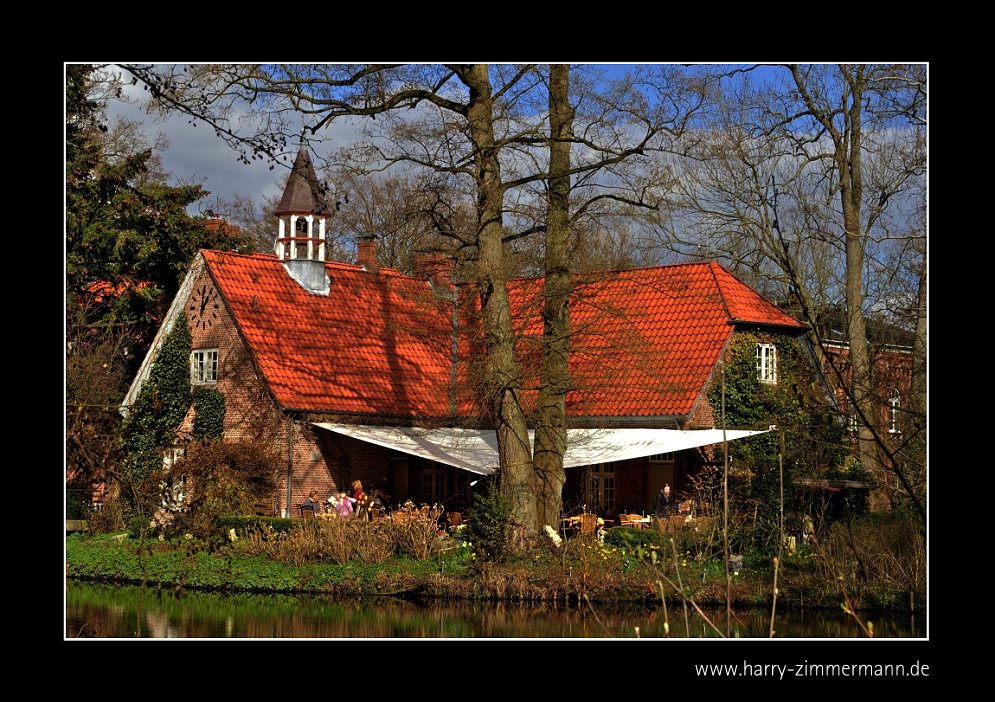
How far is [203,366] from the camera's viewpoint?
26516 millimetres

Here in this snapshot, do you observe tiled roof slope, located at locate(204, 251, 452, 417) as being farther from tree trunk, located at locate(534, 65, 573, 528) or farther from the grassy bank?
the grassy bank

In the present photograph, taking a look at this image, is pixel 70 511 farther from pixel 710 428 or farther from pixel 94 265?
pixel 710 428

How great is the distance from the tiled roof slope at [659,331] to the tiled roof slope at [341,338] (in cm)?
291

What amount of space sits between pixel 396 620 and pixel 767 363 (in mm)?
13093

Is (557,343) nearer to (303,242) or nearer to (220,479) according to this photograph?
(220,479)

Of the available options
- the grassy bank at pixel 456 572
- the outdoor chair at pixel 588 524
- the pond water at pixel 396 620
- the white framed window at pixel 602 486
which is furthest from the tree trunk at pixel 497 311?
the white framed window at pixel 602 486

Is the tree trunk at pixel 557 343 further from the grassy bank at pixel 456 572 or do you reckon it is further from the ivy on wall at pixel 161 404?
the ivy on wall at pixel 161 404

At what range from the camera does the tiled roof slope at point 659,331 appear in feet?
78.8

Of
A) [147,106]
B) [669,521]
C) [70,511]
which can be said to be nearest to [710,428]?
[669,521]

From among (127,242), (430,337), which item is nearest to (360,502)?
(430,337)

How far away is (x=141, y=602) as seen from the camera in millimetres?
17422

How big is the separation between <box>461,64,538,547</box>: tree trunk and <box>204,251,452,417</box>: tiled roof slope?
5138 millimetres

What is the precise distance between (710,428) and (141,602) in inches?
467
